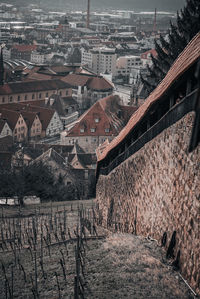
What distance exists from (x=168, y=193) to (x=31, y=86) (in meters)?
62.4

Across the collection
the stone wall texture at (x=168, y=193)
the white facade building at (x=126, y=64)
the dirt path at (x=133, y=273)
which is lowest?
the white facade building at (x=126, y=64)

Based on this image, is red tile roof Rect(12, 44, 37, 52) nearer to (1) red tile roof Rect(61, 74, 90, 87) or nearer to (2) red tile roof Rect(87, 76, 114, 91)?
(1) red tile roof Rect(61, 74, 90, 87)

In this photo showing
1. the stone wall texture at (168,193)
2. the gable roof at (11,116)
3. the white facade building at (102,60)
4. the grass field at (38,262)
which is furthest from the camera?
the white facade building at (102,60)

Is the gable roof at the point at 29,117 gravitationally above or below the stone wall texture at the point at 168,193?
below

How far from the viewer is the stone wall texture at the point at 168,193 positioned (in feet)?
23.6

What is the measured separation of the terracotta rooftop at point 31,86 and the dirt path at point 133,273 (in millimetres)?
57024

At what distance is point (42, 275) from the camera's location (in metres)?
9.62

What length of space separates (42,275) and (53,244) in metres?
2.05

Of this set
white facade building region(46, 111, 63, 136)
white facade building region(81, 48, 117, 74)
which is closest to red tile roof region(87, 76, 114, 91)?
white facade building region(46, 111, 63, 136)

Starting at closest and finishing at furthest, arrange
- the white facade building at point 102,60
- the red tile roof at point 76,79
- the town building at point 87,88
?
the town building at point 87,88, the red tile roof at point 76,79, the white facade building at point 102,60

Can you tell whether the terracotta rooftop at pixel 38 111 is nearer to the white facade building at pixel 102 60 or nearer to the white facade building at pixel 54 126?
the white facade building at pixel 54 126

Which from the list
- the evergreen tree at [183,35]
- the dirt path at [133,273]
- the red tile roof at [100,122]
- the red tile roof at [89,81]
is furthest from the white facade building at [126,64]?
the dirt path at [133,273]

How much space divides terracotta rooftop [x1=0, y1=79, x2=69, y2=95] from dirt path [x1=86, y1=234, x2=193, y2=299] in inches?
2245

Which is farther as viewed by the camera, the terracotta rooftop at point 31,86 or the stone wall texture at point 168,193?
the terracotta rooftop at point 31,86
